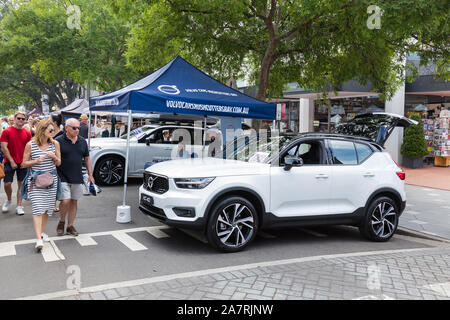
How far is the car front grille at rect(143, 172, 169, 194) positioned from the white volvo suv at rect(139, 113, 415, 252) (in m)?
0.01

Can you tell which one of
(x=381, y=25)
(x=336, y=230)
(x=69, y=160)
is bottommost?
(x=336, y=230)

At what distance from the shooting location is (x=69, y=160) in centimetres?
638

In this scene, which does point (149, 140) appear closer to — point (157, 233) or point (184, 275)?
point (157, 233)

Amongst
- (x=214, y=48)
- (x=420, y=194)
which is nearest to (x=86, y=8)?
(x=214, y=48)

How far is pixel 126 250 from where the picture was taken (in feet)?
19.6

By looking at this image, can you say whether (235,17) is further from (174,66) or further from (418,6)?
(418,6)

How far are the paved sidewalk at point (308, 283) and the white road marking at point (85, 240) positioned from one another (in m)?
1.86

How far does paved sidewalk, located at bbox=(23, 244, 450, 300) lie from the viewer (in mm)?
4297

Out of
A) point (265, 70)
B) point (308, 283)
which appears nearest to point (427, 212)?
point (265, 70)

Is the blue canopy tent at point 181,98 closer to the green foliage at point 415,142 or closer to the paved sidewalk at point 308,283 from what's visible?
the paved sidewalk at point 308,283

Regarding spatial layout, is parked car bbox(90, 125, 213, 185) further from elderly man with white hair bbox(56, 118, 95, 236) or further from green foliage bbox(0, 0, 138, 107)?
green foliage bbox(0, 0, 138, 107)

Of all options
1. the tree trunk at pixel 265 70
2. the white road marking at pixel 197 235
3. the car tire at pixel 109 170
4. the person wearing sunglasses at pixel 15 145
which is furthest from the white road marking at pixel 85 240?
the tree trunk at pixel 265 70

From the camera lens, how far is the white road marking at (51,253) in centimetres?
A: 551
